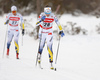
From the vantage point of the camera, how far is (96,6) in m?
23.2

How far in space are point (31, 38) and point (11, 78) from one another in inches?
383

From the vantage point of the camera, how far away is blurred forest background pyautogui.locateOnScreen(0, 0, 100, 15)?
20328 mm

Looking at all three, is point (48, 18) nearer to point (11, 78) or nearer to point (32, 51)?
point (11, 78)

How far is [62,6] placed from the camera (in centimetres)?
2083

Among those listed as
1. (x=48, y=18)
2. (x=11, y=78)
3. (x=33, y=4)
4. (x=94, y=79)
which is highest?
(x=33, y=4)

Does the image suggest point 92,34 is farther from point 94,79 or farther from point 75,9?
point 94,79

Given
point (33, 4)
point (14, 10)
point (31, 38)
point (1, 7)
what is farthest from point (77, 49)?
point (1, 7)

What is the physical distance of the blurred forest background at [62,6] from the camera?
2033 cm

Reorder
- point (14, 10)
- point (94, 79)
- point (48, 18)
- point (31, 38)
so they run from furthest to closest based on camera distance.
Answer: point (31, 38) < point (14, 10) < point (94, 79) < point (48, 18)

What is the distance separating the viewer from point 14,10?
706cm

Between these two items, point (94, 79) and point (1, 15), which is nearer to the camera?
point (94, 79)

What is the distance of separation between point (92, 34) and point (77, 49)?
16.1 ft

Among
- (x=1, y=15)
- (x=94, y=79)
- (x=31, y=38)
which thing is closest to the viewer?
(x=94, y=79)

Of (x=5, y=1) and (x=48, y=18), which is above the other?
(x=5, y=1)
